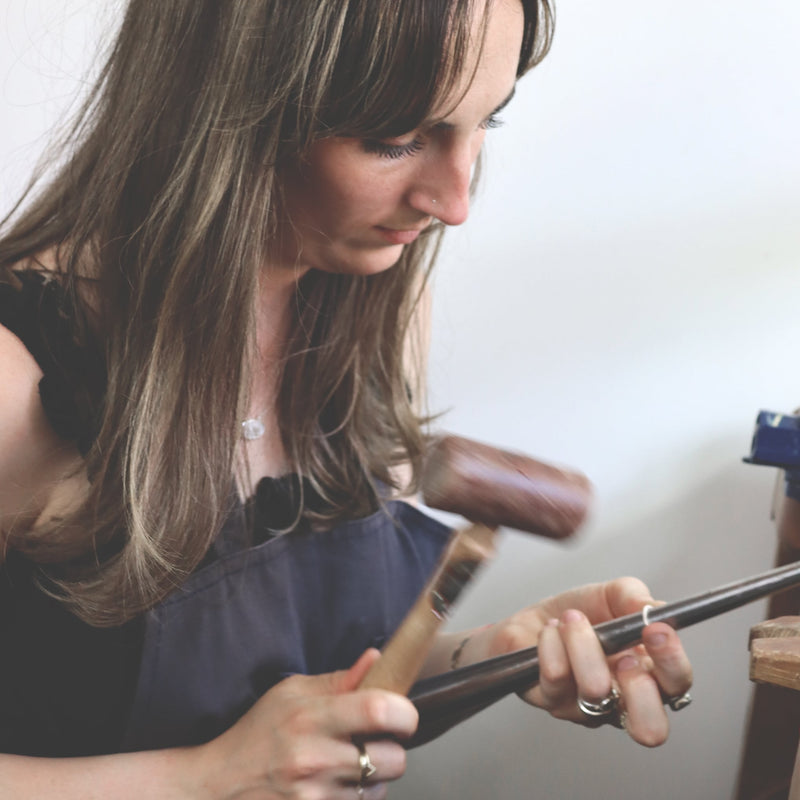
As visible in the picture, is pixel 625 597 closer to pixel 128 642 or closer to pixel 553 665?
pixel 553 665

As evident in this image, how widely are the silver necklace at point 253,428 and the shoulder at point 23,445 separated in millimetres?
163

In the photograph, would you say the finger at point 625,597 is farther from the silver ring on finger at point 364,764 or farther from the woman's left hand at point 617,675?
the silver ring on finger at point 364,764

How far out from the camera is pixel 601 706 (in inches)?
28.5

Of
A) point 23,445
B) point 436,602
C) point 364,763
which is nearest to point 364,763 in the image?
point 364,763

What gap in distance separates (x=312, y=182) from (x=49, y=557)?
0.38 meters

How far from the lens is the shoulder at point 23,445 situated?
0.75 meters

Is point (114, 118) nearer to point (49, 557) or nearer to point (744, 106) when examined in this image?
point (49, 557)

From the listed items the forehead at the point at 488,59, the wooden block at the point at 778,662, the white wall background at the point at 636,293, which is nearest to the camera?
the wooden block at the point at 778,662

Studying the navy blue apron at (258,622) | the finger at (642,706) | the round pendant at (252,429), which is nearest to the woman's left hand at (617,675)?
the finger at (642,706)

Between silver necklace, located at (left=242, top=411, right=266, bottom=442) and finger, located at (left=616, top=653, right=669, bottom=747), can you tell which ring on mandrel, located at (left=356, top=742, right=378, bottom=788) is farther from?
silver necklace, located at (left=242, top=411, right=266, bottom=442)

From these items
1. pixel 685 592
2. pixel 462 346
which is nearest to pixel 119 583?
pixel 462 346

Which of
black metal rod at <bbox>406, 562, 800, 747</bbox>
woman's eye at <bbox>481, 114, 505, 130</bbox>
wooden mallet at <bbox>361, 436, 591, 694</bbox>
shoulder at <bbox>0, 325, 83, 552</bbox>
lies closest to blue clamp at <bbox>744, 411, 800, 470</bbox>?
black metal rod at <bbox>406, 562, 800, 747</bbox>

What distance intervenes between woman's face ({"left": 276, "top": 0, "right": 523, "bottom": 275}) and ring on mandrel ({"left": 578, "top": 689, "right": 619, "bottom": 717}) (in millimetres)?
377

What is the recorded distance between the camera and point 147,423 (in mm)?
783
